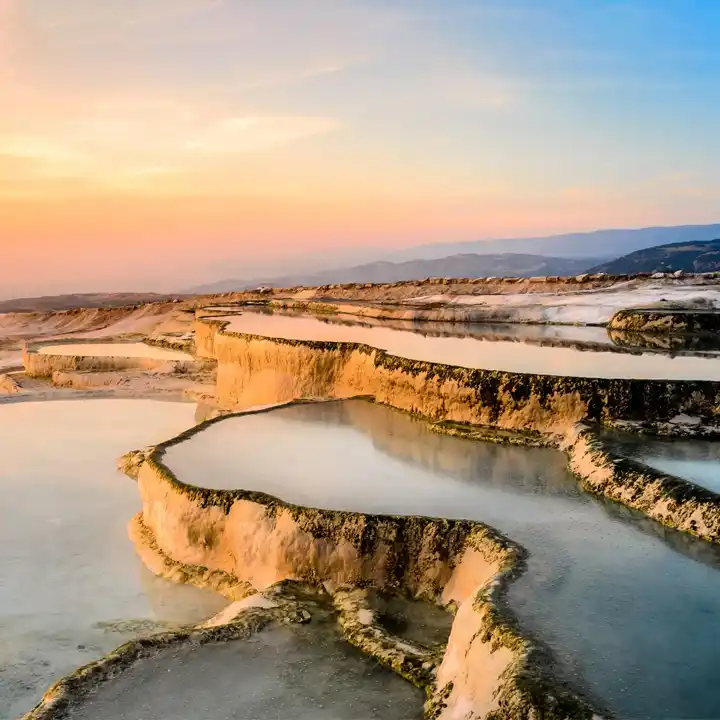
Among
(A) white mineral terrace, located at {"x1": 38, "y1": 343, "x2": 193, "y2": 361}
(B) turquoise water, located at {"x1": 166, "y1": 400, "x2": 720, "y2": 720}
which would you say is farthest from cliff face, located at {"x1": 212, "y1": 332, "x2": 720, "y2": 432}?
(A) white mineral terrace, located at {"x1": 38, "y1": 343, "x2": 193, "y2": 361}

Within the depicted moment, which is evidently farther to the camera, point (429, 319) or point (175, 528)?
point (429, 319)

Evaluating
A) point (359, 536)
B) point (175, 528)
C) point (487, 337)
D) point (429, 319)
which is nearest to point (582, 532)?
point (359, 536)

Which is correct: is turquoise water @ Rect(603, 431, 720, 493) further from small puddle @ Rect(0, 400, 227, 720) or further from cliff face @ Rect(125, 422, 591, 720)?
small puddle @ Rect(0, 400, 227, 720)

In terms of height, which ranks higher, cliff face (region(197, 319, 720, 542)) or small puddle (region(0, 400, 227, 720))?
cliff face (region(197, 319, 720, 542))

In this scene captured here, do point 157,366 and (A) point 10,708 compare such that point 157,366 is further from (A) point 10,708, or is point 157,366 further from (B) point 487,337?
(A) point 10,708

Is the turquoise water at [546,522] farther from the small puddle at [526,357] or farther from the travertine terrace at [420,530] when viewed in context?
the small puddle at [526,357]

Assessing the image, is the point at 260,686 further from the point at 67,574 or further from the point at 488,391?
the point at 488,391

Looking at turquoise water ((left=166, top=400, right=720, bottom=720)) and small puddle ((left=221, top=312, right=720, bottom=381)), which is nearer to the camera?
turquoise water ((left=166, top=400, right=720, bottom=720))
